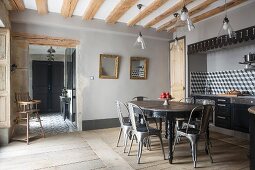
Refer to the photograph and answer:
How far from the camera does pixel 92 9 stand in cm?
449

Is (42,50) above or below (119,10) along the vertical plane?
below

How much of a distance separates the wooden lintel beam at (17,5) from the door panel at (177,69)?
4025 millimetres

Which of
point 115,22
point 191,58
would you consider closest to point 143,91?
point 191,58

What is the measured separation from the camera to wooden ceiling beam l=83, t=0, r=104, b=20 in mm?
4105

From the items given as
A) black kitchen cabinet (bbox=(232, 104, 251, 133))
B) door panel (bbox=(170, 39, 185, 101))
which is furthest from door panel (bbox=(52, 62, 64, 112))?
black kitchen cabinet (bbox=(232, 104, 251, 133))

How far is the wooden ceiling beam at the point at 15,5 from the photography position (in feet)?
13.3

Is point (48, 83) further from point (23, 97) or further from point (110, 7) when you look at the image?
point (110, 7)

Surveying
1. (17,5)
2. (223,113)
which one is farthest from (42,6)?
(223,113)

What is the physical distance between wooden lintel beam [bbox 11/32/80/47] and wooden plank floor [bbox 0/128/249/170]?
2277 mm

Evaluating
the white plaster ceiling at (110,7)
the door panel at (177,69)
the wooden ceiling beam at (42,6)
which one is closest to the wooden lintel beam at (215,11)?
the white plaster ceiling at (110,7)

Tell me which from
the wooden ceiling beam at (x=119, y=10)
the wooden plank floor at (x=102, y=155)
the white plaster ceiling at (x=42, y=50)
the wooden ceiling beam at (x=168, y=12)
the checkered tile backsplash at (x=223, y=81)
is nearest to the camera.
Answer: the wooden plank floor at (x=102, y=155)

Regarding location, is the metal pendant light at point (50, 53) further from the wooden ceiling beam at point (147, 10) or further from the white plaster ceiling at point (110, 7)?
the wooden ceiling beam at point (147, 10)

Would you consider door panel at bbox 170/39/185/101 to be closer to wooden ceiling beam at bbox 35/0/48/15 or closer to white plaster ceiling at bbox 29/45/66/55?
wooden ceiling beam at bbox 35/0/48/15

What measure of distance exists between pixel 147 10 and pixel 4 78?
3.37m
